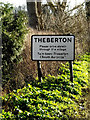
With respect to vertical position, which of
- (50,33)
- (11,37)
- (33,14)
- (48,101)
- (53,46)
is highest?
(33,14)

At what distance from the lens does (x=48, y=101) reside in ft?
16.3

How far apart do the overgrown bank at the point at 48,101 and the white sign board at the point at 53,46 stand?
87 cm

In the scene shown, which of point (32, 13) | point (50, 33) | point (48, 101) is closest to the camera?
point (48, 101)

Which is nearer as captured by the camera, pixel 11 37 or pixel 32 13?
pixel 11 37

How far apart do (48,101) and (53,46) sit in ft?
4.61

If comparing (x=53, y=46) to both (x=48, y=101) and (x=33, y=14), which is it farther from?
(x=33, y=14)

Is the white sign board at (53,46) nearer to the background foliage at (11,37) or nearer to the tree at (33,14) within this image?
the background foliage at (11,37)

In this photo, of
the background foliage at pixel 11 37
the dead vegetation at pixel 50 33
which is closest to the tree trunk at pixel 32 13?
the dead vegetation at pixel 50 33

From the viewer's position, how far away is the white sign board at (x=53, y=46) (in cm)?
545

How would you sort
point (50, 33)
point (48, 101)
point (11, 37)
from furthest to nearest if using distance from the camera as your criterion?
1. point (50, 33)
2. point (11, 37)
3. point (48, 101)

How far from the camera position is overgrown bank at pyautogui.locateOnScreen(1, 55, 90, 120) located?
4.55m

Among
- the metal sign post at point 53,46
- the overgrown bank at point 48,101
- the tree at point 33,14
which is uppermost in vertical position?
the tree at point 33,14

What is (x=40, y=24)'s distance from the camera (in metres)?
9.59

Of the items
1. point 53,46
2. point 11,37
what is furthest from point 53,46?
point 11,37
